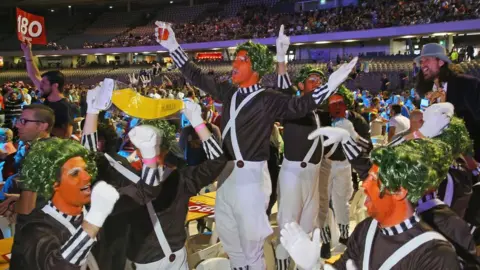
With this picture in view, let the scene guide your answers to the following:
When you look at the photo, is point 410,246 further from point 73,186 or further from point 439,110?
point 73,186

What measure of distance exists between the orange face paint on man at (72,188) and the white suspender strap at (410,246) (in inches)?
46.3

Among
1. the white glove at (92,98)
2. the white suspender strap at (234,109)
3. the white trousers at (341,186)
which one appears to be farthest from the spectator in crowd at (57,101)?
the white trousers at (341,186)

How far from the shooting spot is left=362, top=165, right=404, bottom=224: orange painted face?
6.12 feet

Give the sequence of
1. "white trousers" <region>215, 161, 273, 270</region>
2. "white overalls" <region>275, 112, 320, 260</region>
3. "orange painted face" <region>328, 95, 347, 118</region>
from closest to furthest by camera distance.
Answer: "white trousers" <region>215, 161, 273, 270</region> → "white overalls" <region>275, 112, 320, 260</region> → "orange painted face" <region>328, 95, 347, 118</region>

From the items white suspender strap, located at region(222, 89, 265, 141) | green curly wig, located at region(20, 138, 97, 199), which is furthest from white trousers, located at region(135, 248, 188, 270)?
white suspender strap, located at region(222, 89, 265, 141)

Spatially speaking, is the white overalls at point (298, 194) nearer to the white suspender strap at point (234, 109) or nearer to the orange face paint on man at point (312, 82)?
the orange face paint on man at point (312, 82)

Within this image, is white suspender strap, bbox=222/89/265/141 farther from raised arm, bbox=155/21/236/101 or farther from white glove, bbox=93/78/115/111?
white glove, bbox=93/78/115/111

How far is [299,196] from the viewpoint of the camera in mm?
3811

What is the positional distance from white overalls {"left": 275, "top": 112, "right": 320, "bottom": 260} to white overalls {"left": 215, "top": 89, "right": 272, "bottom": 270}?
0.48 m

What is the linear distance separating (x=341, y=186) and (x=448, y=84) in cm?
155

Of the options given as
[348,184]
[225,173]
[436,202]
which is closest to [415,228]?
[436,202]

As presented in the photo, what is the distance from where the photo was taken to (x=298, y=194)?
3809 millimetres

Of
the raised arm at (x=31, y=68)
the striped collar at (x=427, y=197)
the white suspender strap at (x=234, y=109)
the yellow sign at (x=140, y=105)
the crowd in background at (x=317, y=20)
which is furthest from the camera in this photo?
the crowd in background at (x=317, y=20)

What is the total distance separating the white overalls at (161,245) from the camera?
2508mm
